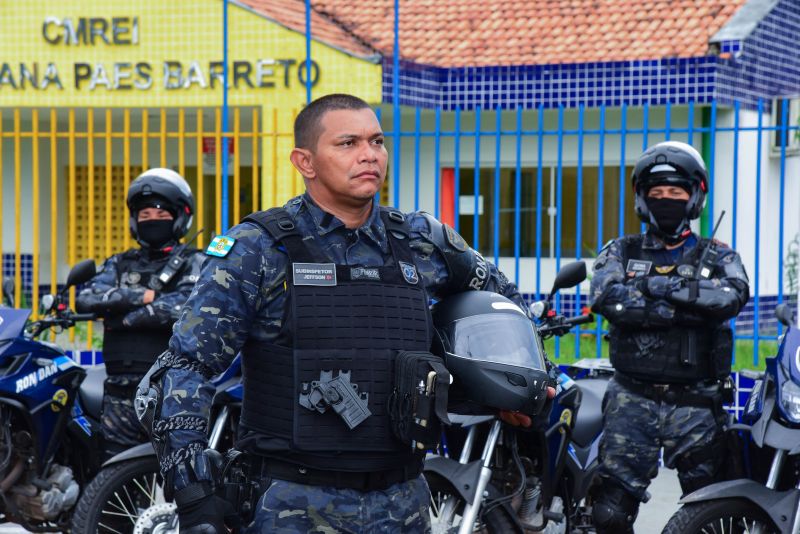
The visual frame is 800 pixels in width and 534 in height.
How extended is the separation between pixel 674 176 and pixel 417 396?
8.73 ft

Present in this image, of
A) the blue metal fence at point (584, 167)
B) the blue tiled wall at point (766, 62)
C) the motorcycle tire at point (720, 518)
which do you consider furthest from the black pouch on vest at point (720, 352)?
the blue tiled wall at point (766, 62)

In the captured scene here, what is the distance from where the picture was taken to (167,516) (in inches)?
194

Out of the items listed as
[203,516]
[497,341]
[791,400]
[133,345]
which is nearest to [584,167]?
[133,345]

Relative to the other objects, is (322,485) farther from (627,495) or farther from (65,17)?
(65,17)

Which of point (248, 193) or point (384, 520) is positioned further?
point (248, 193)

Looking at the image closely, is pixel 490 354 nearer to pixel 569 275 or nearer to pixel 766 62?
pixel 569 275

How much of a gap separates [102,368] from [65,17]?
901 cm

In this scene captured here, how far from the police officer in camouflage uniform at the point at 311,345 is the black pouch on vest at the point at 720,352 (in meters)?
2.34

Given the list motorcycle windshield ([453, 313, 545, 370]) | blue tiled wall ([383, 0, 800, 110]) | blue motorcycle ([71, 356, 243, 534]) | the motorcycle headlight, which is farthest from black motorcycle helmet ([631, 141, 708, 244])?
blue tiled wall ([383, 0, 800, 110])

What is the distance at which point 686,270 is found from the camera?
5234 mm

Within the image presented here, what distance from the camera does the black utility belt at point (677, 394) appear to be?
5.09m

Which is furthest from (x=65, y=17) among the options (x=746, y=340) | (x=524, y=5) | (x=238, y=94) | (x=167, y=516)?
(x=167, y=516)

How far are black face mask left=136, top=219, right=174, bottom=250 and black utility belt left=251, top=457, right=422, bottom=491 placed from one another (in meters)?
2.88

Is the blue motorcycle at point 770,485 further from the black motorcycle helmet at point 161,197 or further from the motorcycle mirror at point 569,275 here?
the black motorcycle helmet at point 161,197
